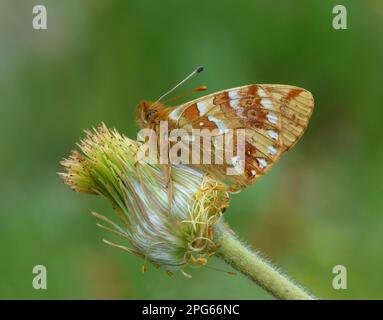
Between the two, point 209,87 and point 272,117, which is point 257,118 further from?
point 209,87

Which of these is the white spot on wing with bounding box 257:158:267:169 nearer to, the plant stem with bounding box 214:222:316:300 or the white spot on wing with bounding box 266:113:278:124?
the white spot on wing with bounding box 266:113:278:124

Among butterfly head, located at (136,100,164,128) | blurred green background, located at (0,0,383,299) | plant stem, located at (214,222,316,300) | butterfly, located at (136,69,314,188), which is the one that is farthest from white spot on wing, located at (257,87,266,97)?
blurred green background, located at (0,0,383,299)

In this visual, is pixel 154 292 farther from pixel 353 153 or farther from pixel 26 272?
pixel 353 153

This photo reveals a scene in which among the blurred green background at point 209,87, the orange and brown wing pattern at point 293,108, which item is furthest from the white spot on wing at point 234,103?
the blurred green background at point 209,87

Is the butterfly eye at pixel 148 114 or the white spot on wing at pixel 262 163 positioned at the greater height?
the butterfly eye at pixel 148 114

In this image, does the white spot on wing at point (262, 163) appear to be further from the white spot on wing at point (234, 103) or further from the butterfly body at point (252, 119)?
the white spot on wing at point (234, 103)

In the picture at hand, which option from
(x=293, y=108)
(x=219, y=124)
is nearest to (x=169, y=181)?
(x=219, y=124)

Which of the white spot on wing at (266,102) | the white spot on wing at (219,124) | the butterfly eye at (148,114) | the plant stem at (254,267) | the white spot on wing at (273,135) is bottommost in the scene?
the plant stem at (254,267)
